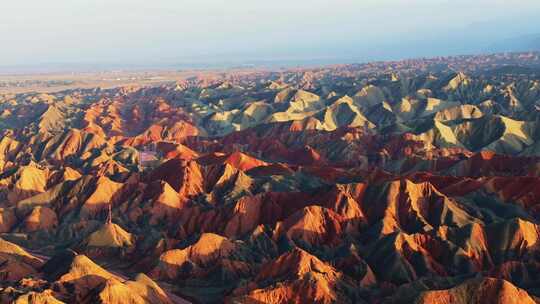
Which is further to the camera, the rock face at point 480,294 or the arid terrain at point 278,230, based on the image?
the arid terrain at point 278,230

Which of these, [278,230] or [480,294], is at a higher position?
[480,294]

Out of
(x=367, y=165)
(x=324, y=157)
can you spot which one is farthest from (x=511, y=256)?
(x=324, y=157)

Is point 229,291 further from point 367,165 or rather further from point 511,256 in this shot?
point 367,165

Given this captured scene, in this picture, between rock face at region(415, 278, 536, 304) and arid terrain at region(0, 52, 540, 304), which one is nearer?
rock face at region(415, 278, 536, 304)

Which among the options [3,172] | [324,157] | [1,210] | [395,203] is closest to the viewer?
[395,203]

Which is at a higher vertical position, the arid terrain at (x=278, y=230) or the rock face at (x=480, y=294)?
the rock face at (x=480, y=294)

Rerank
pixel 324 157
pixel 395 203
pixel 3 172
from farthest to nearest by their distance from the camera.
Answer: pixel 324 157, pixel 3 172, pixel 395 203

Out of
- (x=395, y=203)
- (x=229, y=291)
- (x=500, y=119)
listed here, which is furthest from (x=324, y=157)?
(x=229, y=291)

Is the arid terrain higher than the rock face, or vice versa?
the rock face

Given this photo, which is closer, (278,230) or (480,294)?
(480,294)

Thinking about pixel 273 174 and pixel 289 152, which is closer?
pixel 273 174
